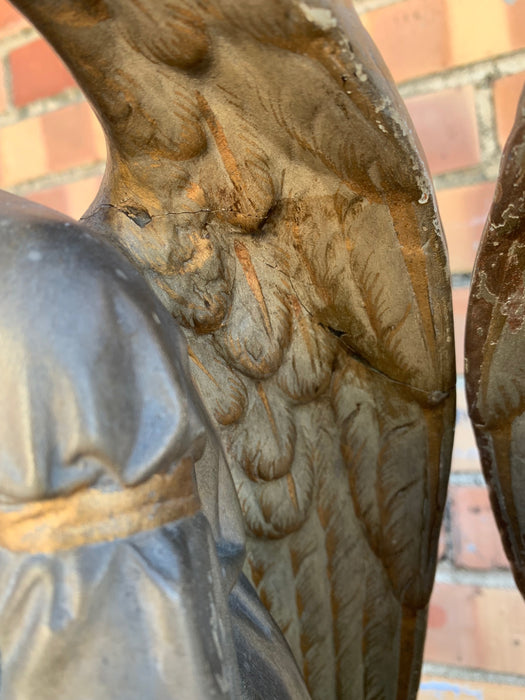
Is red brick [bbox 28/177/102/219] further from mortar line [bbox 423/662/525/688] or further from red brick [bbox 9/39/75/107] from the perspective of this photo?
mortar line [bbox 423/662/525/688]

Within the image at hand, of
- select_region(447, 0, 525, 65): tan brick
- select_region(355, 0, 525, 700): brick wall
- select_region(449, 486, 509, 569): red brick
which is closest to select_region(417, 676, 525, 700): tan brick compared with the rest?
select_region(355, 0, 525, 700): brick wall

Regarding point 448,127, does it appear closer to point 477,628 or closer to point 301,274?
point 301,274

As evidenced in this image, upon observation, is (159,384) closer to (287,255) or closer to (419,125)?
(287,255)

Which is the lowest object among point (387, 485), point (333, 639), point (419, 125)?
point (333, 639)

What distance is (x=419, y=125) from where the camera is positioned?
92 centimetres

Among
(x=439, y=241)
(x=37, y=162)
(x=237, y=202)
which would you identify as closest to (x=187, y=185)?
(x=237, y=202)

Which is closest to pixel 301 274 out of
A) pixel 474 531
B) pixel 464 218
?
pixel 464 218

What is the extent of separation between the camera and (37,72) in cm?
112

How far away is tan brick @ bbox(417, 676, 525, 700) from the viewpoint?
954mm

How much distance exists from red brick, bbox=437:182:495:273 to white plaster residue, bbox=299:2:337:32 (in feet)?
1.98

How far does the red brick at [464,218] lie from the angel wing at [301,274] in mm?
434

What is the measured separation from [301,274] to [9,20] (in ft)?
2.79

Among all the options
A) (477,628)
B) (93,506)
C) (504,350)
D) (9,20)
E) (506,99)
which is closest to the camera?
(93,506)

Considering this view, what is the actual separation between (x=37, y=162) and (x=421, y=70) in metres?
0.59
